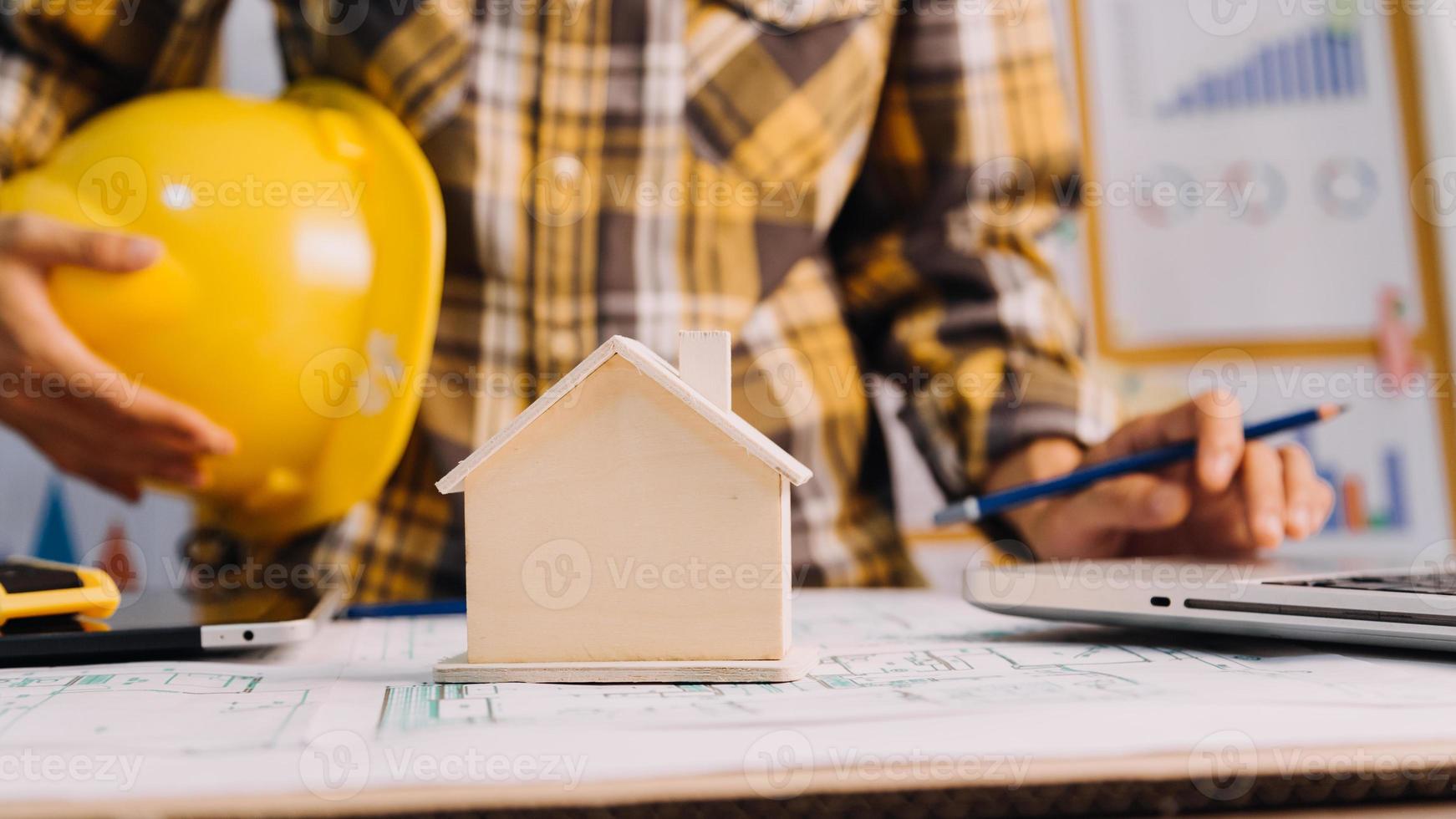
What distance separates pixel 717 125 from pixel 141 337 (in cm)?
41

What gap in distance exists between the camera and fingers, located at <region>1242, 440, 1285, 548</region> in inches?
21.4

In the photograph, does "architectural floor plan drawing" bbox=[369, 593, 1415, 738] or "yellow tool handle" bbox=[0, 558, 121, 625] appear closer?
"architectural floor plan drawing" bbox=[369, 593, 1415, 738]

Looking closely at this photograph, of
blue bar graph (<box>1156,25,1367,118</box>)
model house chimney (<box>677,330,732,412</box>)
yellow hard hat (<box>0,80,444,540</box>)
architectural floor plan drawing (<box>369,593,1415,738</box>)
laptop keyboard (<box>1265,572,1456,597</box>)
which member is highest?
blue bar graph (<box>1156,25,1367,118</box>)

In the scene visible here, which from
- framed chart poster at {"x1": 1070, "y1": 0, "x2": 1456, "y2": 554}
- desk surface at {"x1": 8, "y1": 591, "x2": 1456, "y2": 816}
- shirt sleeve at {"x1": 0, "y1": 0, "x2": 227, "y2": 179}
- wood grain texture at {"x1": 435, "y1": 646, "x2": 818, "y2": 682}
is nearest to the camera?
desk surface at {"x1": 8, "y1": 591, "x2": 1456, "y2": 816}

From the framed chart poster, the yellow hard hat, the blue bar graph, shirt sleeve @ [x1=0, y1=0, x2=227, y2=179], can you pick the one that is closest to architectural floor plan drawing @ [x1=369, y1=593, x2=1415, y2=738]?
the yellow hard hat

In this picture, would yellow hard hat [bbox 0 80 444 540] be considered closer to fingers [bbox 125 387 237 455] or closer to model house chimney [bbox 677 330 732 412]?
fingers [bbox 125 387 237 455]

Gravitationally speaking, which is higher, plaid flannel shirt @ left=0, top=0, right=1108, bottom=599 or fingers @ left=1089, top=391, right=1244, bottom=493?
plaid flannel shirt @ left=0, top=0, right=1108, bottom=599

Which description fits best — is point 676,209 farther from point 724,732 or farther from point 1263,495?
point 724,732

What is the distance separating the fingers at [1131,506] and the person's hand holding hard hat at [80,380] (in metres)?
0.49

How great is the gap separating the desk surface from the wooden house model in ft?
0.07

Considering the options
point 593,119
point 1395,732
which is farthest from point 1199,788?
point 593,119

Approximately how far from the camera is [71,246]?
537mm

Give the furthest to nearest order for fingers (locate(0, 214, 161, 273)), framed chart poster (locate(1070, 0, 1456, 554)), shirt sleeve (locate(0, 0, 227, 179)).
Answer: framed chart poster (locate(1070, 0, 1456, 554)) < shirt sleeve (locate(0, 0, 227, 179)) < fingers (locate(0, 214, 161, 273))

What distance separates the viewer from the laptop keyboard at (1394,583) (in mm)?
361
